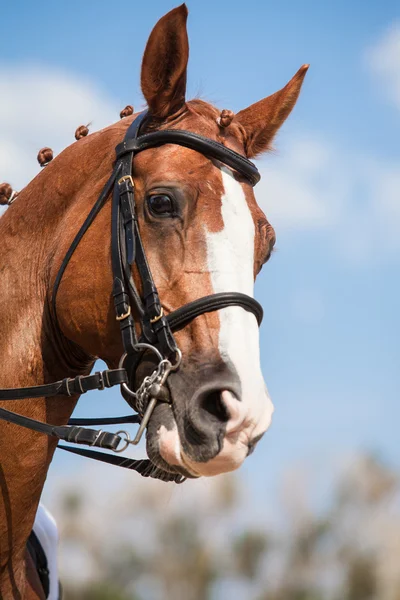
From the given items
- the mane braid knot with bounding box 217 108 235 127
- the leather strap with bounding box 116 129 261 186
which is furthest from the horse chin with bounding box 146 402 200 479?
the mane braid knot with bounding box 217 108 235 127

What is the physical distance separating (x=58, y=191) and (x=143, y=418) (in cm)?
165

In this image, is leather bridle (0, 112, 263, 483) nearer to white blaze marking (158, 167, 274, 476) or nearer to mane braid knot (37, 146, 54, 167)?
white blaze marking (158, 167, 274, 476)

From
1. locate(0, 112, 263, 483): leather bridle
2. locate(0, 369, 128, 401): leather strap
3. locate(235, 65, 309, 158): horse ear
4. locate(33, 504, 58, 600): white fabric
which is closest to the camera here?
locate(0, 112, 263, 483): leather bridle

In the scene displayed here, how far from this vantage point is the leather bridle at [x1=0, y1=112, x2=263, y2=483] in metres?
4.03

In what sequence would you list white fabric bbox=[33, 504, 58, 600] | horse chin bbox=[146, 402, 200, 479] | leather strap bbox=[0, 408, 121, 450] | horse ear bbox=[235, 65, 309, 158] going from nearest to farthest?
horse chin bbox=[146, 402, 200, 479] → leather strap bbox=[0, 408, 121, 450] → horse ear bbox=[235, 65, 309, 158] → white fabric bbox=[33, 504, 58, 600]

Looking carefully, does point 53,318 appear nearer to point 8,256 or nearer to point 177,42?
point 8,256

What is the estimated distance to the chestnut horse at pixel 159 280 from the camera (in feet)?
12.6

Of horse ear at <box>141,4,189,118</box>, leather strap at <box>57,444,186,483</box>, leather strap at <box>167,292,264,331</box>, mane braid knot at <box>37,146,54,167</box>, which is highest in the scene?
horse ear at <box>141,4,189,118</box>

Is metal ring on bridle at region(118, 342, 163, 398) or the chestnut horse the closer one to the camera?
the chestnut horse

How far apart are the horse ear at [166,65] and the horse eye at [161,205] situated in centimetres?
67

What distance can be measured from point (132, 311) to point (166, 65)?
1461mm

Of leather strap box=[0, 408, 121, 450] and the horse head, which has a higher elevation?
the horse head

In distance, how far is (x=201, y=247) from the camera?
4.13 meters

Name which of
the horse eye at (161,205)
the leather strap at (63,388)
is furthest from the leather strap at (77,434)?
the horse eye at (161,205)
